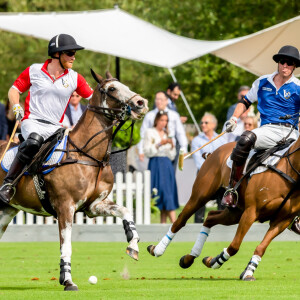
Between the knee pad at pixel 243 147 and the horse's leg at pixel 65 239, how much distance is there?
2314mm

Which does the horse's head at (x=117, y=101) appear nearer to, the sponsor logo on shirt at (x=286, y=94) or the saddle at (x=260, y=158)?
the saddle at (x=260, y=158)

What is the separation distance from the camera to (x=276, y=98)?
1210 centimetres

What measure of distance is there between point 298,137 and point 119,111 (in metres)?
2.37

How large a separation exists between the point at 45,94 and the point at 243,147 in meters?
2.52

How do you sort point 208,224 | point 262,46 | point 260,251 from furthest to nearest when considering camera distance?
point 262,46 → point 208,224 → point 260,251

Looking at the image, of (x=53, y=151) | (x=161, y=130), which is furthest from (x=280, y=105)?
(x=161, y=130)

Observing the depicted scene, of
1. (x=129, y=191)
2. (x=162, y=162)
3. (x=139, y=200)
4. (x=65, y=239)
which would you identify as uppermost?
(x=65, y=239)

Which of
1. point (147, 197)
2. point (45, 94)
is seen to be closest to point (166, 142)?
point (147, 197)

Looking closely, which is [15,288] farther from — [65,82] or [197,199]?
[197,199]

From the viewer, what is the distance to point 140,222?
18.3 metres

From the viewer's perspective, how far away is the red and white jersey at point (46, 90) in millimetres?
11319

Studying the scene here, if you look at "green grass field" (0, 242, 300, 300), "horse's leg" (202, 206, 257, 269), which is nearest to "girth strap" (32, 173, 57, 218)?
"green grass field" (0, 242, 300, 300)

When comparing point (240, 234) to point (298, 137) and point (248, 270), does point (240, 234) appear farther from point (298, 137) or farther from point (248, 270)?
point (298, 137)

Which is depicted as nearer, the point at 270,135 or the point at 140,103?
the point at 140,103
